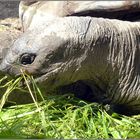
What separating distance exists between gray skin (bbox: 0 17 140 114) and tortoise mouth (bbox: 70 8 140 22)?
90 millimetres

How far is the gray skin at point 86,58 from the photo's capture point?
2299 millimetres

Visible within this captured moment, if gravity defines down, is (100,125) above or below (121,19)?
below

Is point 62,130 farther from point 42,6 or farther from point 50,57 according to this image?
point 42,6

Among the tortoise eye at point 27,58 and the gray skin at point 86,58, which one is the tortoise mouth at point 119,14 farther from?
the tortoise eye at point 27,58

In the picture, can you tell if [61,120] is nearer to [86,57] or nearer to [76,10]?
[86,57]

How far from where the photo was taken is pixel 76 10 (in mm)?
2680

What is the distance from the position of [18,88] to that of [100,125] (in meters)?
0.42

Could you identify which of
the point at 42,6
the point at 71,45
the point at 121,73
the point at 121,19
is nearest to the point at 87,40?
the point at 71,45

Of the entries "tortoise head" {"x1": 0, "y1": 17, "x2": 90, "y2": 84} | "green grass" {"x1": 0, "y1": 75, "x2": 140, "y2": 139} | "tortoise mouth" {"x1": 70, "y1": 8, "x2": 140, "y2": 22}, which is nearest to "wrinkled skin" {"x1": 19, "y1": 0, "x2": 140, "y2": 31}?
"tortoise mouth" {"x1": 70, "y1": 8, "x2": 140, "y2": 22}

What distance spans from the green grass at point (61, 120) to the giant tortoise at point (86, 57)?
0.08 metres

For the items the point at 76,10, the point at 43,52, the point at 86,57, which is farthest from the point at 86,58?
the point at 76,10

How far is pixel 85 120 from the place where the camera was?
2.32m

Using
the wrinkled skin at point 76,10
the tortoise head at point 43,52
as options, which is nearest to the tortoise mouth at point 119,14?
the wrinkled skin at point 76,10

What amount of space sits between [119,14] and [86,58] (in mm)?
449
